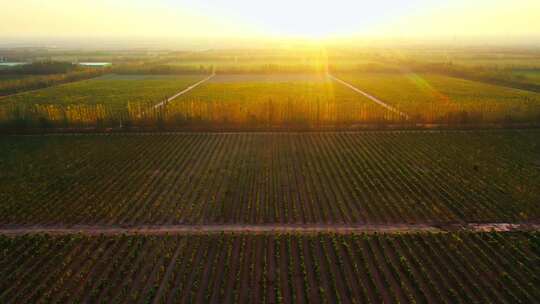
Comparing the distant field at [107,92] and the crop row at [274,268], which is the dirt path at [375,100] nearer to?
the crop row at [274,268]

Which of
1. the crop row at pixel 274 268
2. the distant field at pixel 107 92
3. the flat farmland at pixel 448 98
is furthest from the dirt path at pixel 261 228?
the distant field at pixel 107 92

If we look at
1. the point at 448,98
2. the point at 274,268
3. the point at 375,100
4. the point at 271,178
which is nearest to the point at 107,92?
the point at 375,100

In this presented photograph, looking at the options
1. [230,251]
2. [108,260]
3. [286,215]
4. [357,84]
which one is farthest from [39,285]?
[357,84]

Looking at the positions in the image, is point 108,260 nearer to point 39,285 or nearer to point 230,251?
point 39,285

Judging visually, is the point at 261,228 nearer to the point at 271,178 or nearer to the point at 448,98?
the point at 271,178

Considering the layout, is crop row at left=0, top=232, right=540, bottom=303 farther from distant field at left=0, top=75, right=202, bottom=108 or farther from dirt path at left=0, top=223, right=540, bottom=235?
distant field at left=0, top=75, right=202, bottom=108

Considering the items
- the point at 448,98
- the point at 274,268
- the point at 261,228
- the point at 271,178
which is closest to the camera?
the point at 274,268
